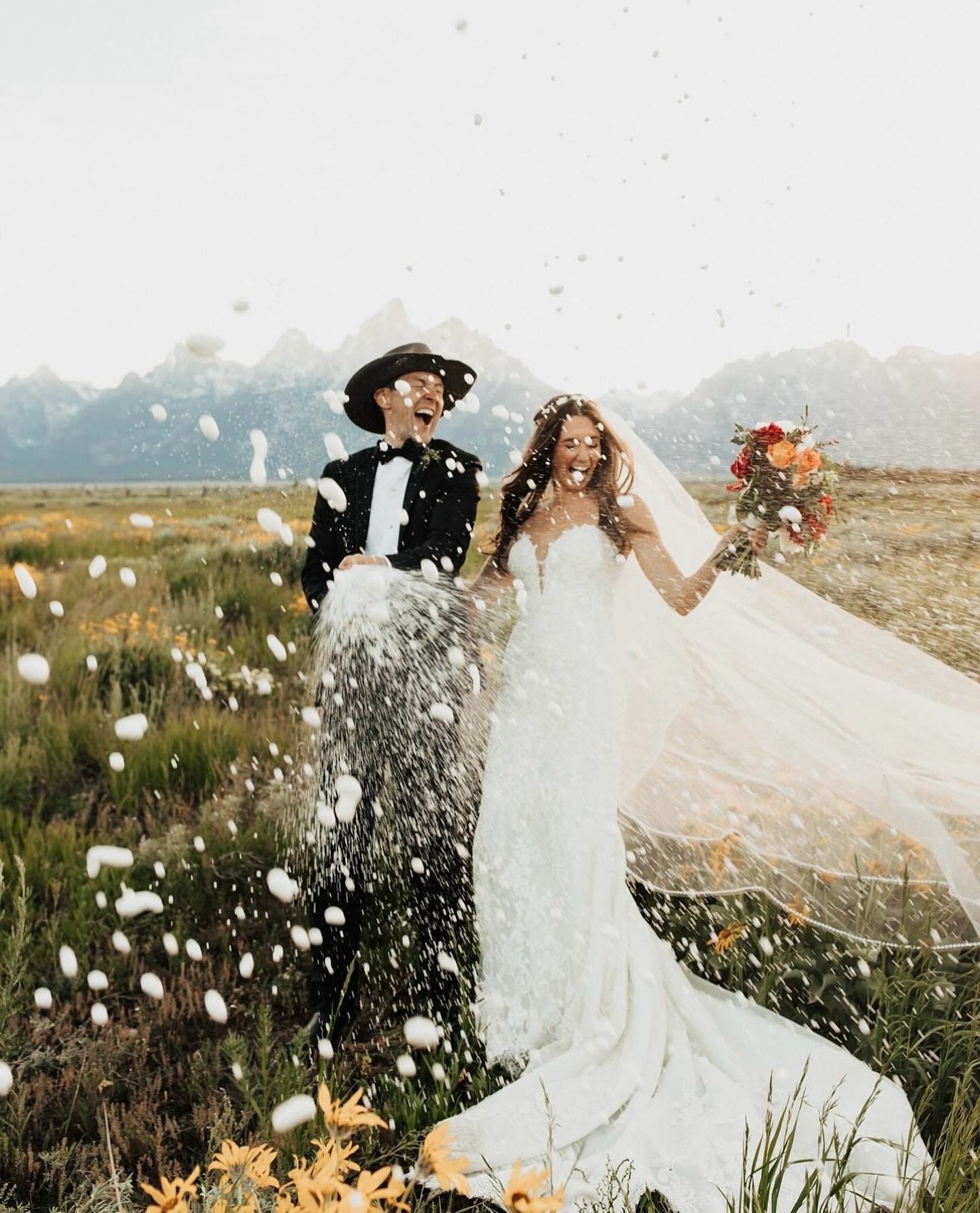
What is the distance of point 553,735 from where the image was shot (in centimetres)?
339

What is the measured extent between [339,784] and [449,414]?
178cm

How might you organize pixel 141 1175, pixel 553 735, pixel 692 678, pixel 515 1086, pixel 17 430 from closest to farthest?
pixel 141 1175 < pixel 515 1086 < pixel 553 735 < pixel 692 678 < pixel 17 430

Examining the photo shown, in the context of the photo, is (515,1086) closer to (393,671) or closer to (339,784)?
(339,784)

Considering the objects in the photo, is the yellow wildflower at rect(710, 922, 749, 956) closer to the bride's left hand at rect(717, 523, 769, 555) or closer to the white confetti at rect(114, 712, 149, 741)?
the bride's left hand at rect(717, 523, 769, 555)

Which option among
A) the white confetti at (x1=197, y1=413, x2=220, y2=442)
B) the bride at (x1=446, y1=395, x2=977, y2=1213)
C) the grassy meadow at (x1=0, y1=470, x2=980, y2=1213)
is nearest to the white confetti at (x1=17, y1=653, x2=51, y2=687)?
the grassy meadow at (x1=0, y1=470, x2=980, y2=1213)

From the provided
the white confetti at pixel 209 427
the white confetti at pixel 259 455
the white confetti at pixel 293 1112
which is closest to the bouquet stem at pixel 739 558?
the white confetti at pixel 259 455

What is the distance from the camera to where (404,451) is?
3.72 meters

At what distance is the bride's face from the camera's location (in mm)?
3605

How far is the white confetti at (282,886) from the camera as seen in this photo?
362cm

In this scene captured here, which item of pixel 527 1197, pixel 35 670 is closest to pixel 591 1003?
pixel 527 1197

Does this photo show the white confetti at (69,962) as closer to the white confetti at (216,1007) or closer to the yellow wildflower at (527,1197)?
the white confetti at (216,1007)

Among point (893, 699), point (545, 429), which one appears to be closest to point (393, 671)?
point (545, 429)

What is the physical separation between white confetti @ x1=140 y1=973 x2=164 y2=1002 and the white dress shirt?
1829 mm

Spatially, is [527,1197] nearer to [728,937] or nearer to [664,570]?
[728,937]
